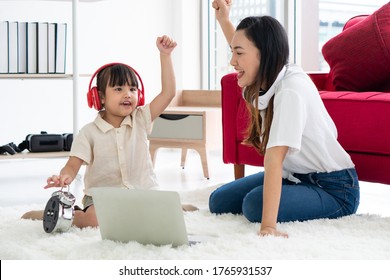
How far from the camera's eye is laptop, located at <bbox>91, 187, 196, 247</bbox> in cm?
161

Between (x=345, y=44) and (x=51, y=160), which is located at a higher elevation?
(x=345, y=44)

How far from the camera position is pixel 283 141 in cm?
178

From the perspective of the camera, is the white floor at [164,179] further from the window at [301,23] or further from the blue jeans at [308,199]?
the window at [301,23]

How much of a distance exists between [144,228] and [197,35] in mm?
3448

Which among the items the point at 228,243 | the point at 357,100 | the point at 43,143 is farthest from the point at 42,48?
the point at 228,243

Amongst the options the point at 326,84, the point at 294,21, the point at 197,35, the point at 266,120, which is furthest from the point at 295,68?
the point at 197,35

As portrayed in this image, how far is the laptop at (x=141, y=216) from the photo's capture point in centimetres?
161

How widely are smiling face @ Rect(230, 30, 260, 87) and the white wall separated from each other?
258 centimetres

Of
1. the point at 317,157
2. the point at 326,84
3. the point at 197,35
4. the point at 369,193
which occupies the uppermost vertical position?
the point at 197,35

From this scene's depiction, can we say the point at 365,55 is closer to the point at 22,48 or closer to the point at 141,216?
the point at 141,216

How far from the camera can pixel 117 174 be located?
211cm

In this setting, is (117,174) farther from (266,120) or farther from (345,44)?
(345,44)

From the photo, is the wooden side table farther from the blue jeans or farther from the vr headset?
the blue jeans

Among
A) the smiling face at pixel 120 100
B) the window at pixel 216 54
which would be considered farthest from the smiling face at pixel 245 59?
the window at pixel 216 54
